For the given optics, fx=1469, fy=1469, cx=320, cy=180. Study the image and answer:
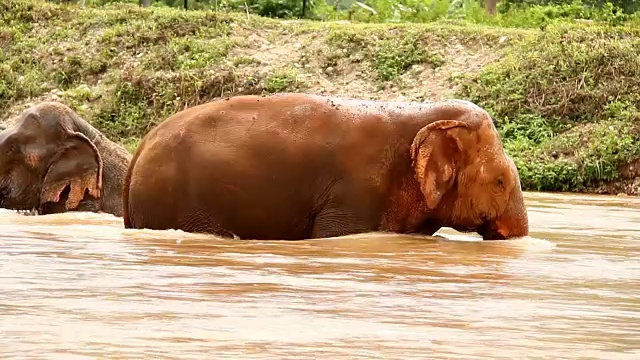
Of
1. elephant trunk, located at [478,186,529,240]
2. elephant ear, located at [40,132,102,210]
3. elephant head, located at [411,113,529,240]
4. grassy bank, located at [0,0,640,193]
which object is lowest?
grassy bank, located at [0,0,640,193]

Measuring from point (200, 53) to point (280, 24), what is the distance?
208 cm

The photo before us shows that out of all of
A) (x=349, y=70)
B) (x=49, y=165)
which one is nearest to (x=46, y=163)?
(x=49, y=165)

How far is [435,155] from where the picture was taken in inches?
368

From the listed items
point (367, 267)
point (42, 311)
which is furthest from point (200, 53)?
point (42, 311)

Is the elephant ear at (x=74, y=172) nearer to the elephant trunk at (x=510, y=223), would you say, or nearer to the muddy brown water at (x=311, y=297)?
the muddy brown water at (x=311, y=297)

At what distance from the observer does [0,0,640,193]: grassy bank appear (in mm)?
20812

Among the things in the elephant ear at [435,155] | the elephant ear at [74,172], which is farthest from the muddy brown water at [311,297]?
the elephant ear at [74,172]

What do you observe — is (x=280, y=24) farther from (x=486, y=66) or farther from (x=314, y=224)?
(x=314, y=224)

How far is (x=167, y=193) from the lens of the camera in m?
9.29

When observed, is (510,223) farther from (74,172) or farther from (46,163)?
(46,163)

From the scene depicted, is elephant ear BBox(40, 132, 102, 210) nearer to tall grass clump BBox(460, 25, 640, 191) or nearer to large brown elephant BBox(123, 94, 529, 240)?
large brown elephant BBox(123, 94, 529, 240)

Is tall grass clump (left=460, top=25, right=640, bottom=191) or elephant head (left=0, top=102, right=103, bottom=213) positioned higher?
elephant head (left=0, top=102, right=103, bottom=213)

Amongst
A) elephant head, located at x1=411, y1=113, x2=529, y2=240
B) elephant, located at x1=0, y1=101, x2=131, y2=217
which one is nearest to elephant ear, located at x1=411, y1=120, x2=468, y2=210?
elephant head, located at x1=411, y1=113, x2=529, y2=240

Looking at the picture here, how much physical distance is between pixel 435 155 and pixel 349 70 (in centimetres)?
1606
